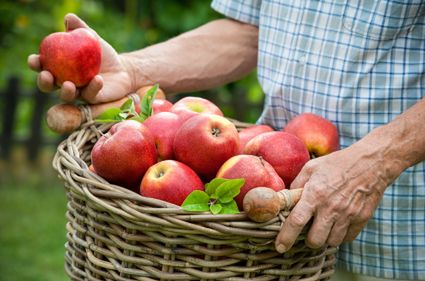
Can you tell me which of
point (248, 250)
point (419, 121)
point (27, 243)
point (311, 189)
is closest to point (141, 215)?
point (248, 250)

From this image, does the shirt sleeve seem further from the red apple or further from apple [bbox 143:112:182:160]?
apple [bbox 143:112:182:160]

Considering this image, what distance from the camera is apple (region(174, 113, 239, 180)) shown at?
1.54 metres

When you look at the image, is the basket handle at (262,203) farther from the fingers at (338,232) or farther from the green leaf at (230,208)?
the fingers at (338,232)

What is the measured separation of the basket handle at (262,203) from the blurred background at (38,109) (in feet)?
8.88

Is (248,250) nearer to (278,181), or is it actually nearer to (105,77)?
(278,181)

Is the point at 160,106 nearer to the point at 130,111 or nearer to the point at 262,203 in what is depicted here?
the point at 130,111

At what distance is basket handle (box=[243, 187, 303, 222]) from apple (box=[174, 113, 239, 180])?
19 cm

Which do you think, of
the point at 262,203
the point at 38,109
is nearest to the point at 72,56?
the point at 262,203

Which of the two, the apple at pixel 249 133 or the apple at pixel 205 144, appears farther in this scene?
the apple at pixel 249 133

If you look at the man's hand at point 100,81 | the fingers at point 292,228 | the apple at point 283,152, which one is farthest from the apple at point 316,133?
the man's hand at point 100,81

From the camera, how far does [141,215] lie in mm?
1366

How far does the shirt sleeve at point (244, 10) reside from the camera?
7.24ft

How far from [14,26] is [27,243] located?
2.40 m

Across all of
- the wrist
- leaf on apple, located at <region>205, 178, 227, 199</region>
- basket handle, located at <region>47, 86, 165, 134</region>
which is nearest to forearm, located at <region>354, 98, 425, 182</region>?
the wrist
